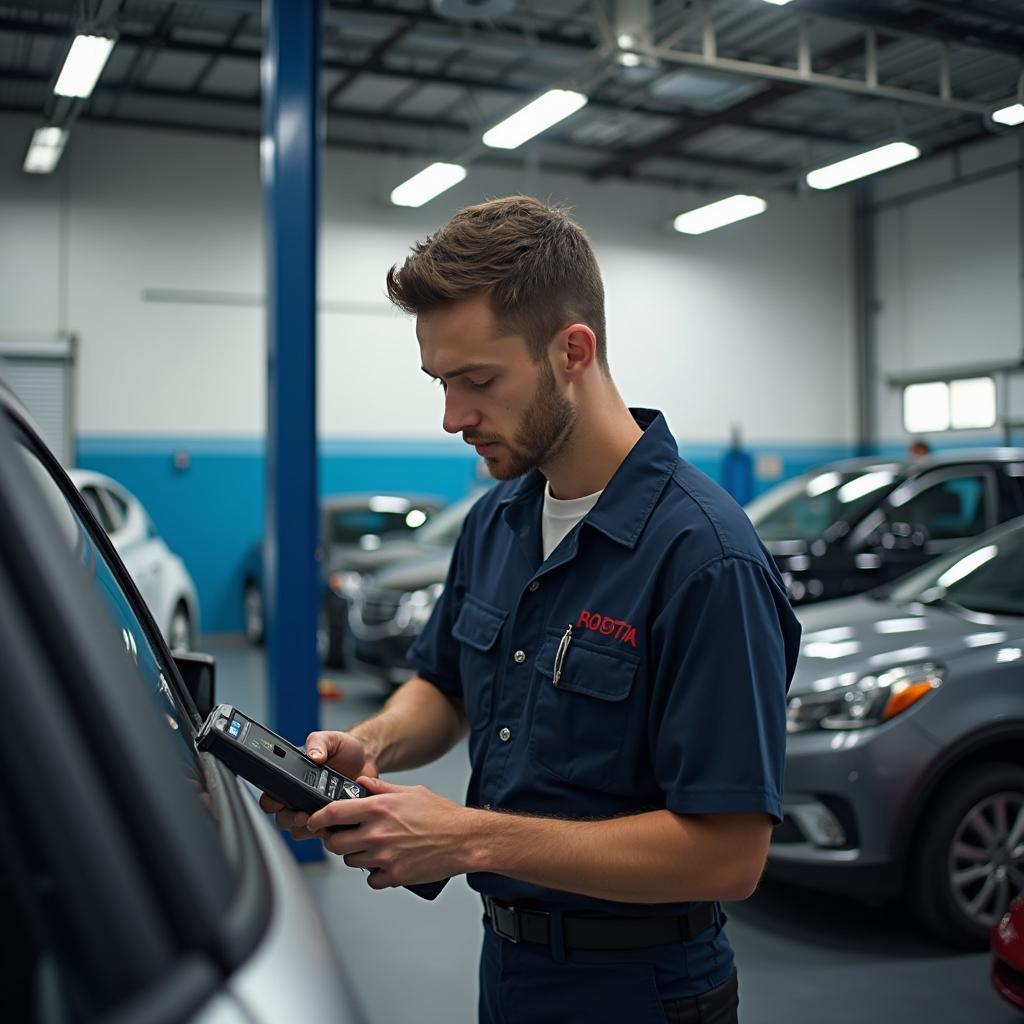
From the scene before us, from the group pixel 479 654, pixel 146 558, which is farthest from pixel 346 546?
pixel 479 654

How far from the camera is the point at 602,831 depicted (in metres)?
1.36

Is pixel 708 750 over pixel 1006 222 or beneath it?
beneath

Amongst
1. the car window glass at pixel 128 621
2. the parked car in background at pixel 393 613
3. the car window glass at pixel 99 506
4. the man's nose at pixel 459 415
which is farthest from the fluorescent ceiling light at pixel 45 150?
the man's nose at pixel 459 415

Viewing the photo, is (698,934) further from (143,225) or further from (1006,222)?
(1006,222)

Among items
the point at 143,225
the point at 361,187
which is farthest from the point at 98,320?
the point at 361,187

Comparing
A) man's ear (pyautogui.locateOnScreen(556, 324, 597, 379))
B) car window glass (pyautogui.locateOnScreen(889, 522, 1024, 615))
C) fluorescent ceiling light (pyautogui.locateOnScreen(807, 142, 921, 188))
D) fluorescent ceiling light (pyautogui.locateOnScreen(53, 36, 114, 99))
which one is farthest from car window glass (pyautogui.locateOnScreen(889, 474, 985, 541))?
man's ear (pyautogui.locateOnScreen(556, 324, 597, 379))

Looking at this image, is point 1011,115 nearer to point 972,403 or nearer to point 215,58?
point 215,58

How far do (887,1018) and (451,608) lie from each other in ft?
7.04

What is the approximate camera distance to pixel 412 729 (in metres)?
1.84

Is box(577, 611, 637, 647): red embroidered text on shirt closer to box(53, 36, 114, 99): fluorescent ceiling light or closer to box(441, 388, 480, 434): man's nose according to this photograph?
box(441, 388, 480, 434): man's nose

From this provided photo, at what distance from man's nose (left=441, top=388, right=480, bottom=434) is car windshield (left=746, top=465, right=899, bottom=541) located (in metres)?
5.78

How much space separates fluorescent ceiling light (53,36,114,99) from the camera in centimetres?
619

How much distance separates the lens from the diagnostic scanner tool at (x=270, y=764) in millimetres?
1327

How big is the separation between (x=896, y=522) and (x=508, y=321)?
6.06 m
